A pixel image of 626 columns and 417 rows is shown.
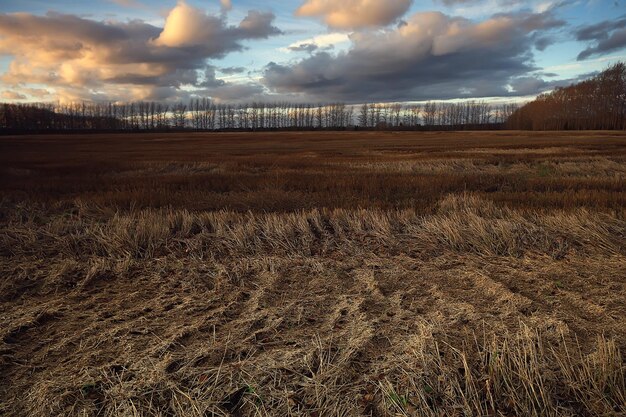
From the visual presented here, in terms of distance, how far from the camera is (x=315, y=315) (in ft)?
16.5

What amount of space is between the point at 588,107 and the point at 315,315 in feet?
501

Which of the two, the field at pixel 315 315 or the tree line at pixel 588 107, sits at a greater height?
the tree line at pixel 588 107

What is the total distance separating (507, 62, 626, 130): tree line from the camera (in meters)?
120

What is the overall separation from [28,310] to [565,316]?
20.9 ft

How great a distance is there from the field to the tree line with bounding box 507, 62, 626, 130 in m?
133

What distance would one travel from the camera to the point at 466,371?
11.6 feet

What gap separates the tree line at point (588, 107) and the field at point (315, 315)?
133 m

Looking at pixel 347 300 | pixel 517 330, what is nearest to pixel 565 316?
pixel 517 330

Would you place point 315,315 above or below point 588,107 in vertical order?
below

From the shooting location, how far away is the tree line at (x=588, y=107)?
393 feet

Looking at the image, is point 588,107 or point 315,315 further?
point 588,107

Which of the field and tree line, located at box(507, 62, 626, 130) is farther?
tree line, located at box(507, 62, 626, 130)

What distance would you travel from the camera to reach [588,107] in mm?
128375

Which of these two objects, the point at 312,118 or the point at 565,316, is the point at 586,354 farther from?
the point at 312,118
